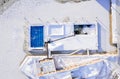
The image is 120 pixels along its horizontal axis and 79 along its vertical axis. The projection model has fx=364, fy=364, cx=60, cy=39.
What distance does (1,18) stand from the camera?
11.4 metres

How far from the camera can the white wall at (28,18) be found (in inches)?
434

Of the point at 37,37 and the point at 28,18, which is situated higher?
the point at 28,18

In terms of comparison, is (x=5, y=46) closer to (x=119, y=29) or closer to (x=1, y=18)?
(x=1, y=18)

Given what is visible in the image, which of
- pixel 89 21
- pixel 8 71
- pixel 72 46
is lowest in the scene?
pixel 8 71

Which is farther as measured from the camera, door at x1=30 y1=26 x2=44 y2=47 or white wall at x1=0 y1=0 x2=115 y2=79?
door at x1=30 y1=26 x2=44 y2=47

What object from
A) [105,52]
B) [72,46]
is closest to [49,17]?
[72,46]

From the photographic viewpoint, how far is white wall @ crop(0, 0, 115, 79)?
11031mm

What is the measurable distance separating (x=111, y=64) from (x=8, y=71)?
3.21 meters

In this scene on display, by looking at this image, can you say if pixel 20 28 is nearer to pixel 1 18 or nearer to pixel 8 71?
pixel 1 18

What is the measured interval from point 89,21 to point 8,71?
9.72 feet

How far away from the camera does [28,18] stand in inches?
444

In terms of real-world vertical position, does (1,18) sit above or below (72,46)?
above

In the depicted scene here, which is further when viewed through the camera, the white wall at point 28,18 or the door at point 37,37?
the door at point 37,37

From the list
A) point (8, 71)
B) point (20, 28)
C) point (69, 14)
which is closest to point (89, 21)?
point (69, 14)
